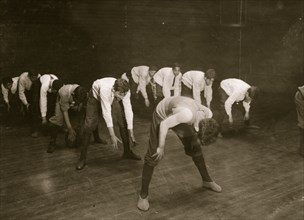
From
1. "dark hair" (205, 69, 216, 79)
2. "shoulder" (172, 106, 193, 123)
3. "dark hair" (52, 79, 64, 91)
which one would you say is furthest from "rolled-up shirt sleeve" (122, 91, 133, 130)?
"dark hair" (205, 69, 216, 79)

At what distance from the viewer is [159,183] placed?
4.29 meters

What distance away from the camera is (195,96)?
21.0ft

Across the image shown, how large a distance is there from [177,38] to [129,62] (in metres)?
1.62

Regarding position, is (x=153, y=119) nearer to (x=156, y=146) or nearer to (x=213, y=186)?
(x=156, y=146)

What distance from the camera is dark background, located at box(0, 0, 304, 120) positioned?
8.34 meters

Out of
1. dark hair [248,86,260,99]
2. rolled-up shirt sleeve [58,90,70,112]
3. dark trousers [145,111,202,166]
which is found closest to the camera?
dark trousers [145,111,202,166]

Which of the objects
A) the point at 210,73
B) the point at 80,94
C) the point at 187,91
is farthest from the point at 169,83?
the point at 80,94

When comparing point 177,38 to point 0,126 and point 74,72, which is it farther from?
point 0,126

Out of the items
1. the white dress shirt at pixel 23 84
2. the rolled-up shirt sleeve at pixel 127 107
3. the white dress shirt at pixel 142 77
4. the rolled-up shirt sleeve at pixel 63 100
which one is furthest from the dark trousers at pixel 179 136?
the white dress shirt at pixel 142 77

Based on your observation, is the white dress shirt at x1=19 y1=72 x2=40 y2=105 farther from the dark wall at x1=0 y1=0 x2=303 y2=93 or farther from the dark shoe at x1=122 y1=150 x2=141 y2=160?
the dark wall at x1=0 y1=0 x2=303 y2=93

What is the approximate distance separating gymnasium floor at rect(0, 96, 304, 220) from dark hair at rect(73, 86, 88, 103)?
3.01 feet

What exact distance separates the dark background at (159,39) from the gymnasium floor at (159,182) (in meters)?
Answer: 2.91

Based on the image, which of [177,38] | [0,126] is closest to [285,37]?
[177,38]

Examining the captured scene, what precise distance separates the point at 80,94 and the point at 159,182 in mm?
1517
